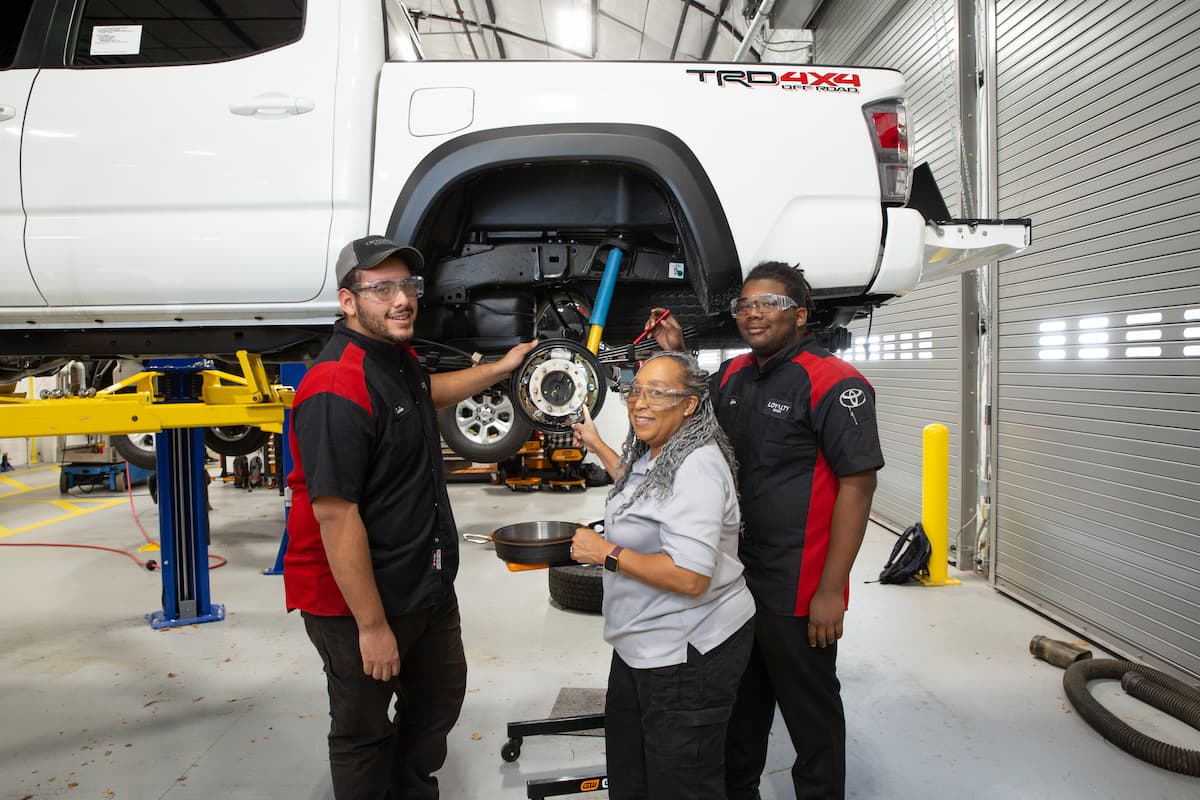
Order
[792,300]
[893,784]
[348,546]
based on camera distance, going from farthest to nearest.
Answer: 1. [893,784]
2. [792,300]
3. [348,546]

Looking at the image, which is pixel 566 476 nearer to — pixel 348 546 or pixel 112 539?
pixel 112 539

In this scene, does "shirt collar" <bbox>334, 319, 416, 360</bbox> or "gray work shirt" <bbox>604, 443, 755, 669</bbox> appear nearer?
"gray work shirt" <bbox>604, 443, 755, 669</bbox>

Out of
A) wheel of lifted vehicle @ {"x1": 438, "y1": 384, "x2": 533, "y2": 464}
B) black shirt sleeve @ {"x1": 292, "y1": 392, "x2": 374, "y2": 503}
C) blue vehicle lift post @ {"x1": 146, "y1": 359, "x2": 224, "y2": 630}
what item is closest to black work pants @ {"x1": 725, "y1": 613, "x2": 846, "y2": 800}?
black shirt sleeve @ {"x1": 292, "y1": 392, "x2": 374, "y2": 503}

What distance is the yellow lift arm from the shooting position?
2.54 meters

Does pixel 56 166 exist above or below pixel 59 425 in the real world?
above

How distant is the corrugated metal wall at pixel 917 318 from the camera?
4.85 m

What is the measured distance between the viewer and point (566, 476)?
8125mm

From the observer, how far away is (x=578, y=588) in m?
3.98

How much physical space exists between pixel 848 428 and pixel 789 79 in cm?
115

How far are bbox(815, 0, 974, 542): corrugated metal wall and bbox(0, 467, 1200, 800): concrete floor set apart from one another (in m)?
1.23

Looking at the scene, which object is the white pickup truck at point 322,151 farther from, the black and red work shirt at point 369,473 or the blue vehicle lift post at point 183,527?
the blue vehicle lift post at point 183,527

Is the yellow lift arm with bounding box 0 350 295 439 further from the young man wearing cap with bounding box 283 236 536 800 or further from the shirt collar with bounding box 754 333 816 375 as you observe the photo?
the shirt collar with bounding box 754 333 816 375

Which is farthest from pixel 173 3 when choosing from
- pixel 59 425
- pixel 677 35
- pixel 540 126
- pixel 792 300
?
pixel 677 35

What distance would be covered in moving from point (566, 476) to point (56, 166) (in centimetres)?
634
